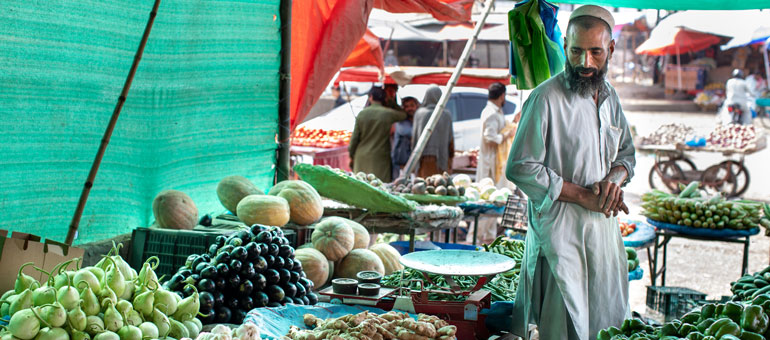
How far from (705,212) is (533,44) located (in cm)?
308

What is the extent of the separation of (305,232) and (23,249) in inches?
86.9

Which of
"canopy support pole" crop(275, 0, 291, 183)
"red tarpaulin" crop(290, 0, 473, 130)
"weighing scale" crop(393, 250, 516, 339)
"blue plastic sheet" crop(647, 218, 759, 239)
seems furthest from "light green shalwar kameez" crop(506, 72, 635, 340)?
"blue plastic sheet" crop(647, 218, 759, 239)

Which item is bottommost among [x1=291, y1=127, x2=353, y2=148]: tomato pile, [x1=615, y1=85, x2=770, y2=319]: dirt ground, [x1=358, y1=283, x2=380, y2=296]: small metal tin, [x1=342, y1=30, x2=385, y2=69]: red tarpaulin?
[x1=615, y1=85, x2=770, y2=319]: dirt ground

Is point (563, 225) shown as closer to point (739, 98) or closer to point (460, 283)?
point (460, 283)

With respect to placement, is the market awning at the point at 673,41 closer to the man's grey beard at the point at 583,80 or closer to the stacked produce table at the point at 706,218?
the stacked produce table at the point at 706,218

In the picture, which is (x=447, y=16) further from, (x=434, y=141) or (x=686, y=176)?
(x=686, y=176)

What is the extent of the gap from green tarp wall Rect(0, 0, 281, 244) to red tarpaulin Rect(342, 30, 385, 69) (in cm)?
359

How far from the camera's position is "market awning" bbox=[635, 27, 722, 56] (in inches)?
836

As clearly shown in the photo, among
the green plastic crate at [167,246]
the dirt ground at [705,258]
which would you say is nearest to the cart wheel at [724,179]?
the dirt ground at [705,258]

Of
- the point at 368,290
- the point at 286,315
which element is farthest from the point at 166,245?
the point at 368,290

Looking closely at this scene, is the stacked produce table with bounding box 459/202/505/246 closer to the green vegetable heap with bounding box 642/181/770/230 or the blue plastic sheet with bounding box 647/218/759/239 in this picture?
the green vegetable heap with bounding box 642/181/770/230

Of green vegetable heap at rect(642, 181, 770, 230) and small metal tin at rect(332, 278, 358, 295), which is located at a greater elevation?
small metal tin at rect(332, 278, 358, 295)

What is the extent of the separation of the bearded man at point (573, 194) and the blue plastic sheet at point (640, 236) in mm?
2628

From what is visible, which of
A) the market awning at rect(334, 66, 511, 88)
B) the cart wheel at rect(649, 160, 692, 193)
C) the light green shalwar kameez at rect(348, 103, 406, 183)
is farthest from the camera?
the cart wheel at rect(649, 160, 692, 193)
